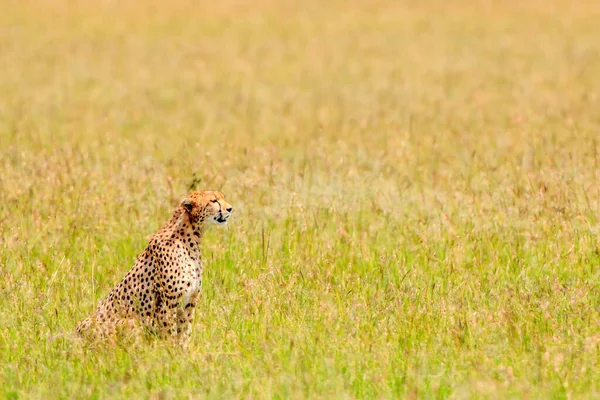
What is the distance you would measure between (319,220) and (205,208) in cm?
250

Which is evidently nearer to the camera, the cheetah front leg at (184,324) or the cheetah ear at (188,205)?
the cheetah front leg at (184,324)

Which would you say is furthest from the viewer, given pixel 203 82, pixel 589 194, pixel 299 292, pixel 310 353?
pixel 203 82

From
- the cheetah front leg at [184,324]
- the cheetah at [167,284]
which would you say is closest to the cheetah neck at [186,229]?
the cheetah at [167,284]

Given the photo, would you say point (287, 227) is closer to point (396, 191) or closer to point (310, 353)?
point (396, 191)

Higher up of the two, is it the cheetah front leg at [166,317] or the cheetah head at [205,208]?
the cheetah head at [205,208]

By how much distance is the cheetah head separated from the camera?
6.36 m

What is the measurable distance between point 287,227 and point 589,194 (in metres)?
2.78

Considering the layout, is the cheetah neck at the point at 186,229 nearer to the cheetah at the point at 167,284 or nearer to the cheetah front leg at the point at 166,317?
the cheetah at the point at 167,284

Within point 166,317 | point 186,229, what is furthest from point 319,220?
point 166,317

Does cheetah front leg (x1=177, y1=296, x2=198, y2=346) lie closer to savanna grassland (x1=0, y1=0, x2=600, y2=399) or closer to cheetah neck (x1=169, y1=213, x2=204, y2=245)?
savanna grassland (x1=0, y1=0, x2=600, y2=399)

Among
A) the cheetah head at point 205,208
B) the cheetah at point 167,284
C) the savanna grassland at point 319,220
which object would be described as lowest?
the savanna grassland at point 319,220

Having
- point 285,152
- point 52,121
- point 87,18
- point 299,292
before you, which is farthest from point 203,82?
point 299,292

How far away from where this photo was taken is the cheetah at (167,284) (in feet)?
20.2

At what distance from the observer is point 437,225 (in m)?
8.48
